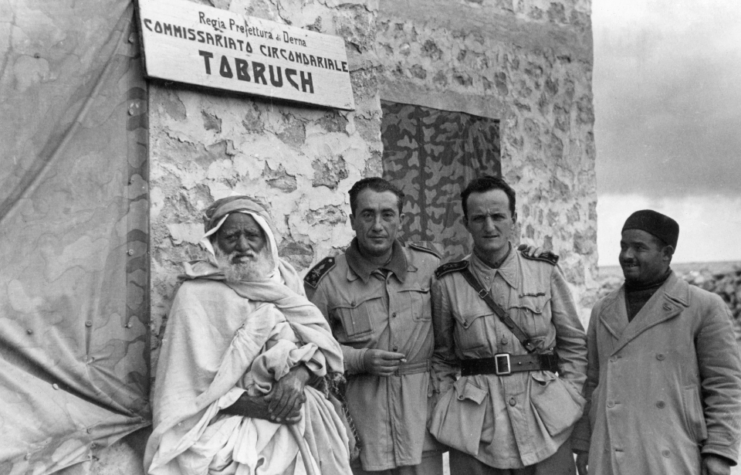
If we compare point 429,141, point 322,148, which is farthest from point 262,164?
point 429,141

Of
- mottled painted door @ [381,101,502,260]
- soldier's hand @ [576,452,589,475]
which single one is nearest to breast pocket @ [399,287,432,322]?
soldier's hand @ [576,452,589,475]

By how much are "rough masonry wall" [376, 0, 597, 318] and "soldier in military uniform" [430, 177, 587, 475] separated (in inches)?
115

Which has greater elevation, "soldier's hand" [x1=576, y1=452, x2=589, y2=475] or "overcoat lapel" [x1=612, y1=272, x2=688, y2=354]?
"overcoat lapel" [x1=612, y1=272, x2=688, y2=354]

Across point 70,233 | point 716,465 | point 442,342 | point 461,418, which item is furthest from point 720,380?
point 70,233

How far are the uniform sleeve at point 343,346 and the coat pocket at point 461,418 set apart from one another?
0.39 metres

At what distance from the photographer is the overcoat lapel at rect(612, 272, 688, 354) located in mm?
3148

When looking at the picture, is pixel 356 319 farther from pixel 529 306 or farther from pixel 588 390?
pixel 588 390

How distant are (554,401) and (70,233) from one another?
207 centimetres

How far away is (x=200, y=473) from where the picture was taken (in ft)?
8.75

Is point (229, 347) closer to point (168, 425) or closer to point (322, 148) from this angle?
point (168, 425)

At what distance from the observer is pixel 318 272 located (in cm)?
344

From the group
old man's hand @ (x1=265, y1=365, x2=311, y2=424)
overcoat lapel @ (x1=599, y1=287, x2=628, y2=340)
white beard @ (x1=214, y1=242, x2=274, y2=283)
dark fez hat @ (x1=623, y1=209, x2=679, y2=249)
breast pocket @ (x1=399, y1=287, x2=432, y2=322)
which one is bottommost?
old man's hand @ (x1=265, y1=365, x2=311, y2=424)

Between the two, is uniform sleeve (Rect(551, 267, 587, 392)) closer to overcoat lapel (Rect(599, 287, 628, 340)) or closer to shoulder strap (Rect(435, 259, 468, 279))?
overcoat lapel (Rect(599, 287, 628, 340))

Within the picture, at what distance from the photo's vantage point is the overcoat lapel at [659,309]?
124 inches
